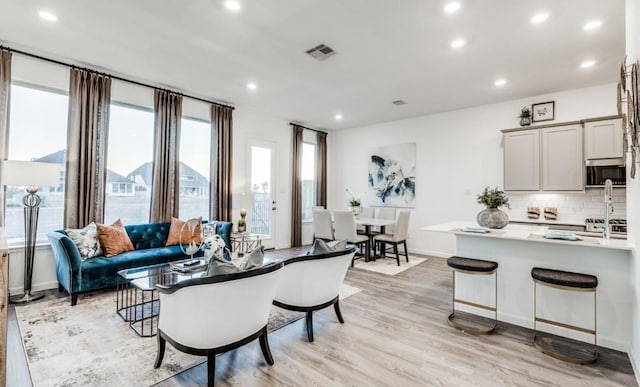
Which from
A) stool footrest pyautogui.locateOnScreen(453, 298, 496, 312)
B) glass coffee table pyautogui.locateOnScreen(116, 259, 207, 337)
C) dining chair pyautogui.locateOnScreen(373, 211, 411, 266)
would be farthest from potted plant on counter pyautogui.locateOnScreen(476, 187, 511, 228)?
glass coffee table pyautogui.locateOnScreen(116, 259, 207, 337)

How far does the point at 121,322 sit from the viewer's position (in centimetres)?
288

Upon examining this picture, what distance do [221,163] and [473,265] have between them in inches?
176

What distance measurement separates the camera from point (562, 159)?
4.62 metres

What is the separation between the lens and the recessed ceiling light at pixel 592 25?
2961mm

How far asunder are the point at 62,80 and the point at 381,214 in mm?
5656

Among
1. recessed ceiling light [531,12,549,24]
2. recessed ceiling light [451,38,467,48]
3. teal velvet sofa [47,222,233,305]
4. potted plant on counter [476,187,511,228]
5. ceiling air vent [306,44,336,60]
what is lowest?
teal velvet sofa [47,222,233,305]

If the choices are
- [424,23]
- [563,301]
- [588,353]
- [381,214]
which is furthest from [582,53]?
[381,214]

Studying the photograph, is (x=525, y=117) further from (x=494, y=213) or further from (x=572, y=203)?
(x=494, y=213)

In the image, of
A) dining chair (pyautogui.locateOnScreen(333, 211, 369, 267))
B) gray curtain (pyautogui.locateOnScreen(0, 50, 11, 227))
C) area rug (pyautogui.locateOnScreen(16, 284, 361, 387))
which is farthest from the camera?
dining chair (pyautogui.locateOnScreen(333, 211, 369, 267))

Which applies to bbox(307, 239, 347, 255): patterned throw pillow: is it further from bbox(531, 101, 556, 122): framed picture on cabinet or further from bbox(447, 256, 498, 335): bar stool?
bbox(531, 101, 556, 122): framed picture on cabinet

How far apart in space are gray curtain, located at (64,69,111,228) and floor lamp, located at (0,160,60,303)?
1.40 ft

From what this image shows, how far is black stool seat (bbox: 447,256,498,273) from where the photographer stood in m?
2.77

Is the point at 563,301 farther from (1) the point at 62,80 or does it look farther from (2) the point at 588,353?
(1) the point at 62,80

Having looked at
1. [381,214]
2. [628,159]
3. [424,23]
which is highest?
[424,23]
